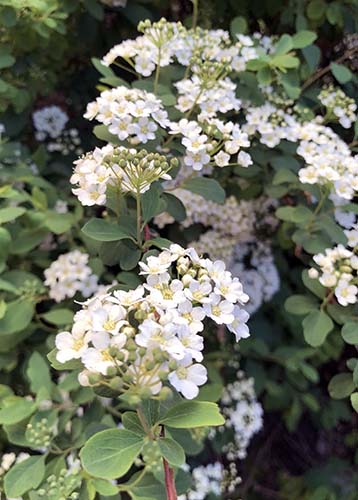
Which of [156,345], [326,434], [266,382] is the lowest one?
[326,434]

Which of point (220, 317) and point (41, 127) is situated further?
point (41, 127)

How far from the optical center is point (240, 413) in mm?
2100

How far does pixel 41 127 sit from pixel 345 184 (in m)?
1.23

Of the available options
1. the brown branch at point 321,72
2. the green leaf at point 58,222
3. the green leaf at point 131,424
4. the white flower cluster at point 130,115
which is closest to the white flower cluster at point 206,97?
the white flower cluster at point 130,115

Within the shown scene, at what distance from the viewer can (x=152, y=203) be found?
4.29 feet

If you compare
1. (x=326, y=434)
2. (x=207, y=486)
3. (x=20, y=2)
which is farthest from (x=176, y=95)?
(x=326, y=434)

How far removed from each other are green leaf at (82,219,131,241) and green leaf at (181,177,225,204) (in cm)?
30

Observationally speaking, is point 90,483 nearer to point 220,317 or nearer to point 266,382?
point 220,317

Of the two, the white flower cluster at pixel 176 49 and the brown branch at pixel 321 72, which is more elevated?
the white flower cluster at pixel 176 49

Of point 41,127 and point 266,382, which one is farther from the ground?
point 41,127

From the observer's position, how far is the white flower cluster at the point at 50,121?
7.42ft

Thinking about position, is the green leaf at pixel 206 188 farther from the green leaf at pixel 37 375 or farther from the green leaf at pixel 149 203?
the green leaf at pixel 37 375

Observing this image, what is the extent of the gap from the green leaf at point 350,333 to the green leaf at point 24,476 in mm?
743

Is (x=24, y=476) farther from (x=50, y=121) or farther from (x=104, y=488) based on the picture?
(x=50, y=121)
